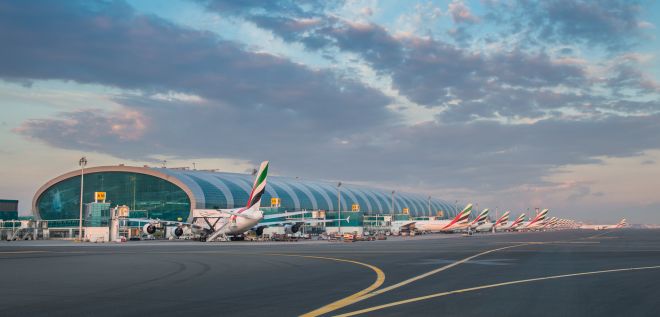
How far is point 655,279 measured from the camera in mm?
23172

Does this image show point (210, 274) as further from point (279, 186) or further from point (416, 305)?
point (279, 186)

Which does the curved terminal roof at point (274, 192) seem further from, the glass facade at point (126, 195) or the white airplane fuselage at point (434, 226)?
the white airplane fuselage at point (434, 226)

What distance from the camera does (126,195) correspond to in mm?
126875

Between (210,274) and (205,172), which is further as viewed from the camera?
(205,172)

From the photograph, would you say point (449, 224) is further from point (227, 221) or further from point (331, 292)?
point (331, 292)

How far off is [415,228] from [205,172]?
5791 centimetres

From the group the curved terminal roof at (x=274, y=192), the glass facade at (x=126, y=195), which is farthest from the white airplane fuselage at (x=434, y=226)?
the glass facade at (x=126, y=195)

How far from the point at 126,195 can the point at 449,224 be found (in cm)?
8035

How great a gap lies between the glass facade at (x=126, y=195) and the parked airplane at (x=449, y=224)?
68.0 meters

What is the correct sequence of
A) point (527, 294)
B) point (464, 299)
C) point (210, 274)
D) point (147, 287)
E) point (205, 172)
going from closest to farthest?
point (464, 299) → point (527, 294) → point (147, 287) → point (210, 274) → point (205, 172)

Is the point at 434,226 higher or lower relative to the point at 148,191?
lower

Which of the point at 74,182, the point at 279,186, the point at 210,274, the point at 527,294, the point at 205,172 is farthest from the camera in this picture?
the point at 279,186

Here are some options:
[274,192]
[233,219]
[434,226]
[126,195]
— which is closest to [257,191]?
[233,219]

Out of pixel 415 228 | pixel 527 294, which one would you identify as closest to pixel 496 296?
Answer: pixel 527 294
